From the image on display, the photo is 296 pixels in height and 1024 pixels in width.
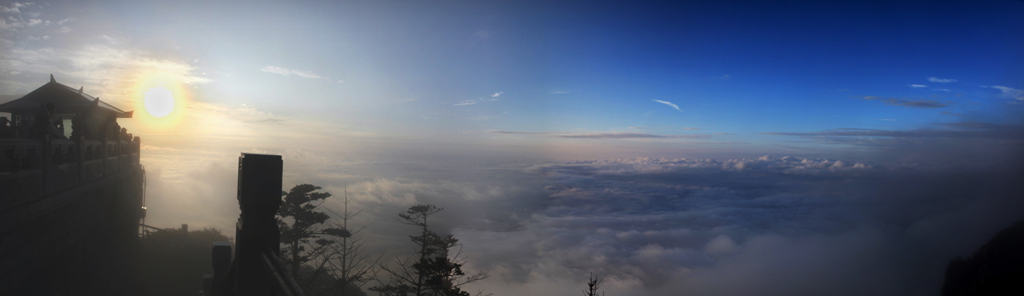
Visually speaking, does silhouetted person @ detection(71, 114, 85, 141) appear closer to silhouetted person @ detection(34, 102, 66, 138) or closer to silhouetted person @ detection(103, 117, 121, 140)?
silhouetted person @ detection(34, 102, 66, 138)

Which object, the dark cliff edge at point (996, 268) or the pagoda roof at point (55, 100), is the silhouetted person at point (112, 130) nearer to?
the pagoda roof at point (55, 100)

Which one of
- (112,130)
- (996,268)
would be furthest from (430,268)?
(996,268)

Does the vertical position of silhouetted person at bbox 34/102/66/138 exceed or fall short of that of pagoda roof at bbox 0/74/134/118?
it falls short

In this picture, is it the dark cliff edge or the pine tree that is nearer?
the pine tree

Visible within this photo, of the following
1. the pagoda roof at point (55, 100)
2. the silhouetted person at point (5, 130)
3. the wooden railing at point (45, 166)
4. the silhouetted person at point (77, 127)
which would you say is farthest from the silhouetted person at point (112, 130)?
the silhouetted person at point (77, 127)

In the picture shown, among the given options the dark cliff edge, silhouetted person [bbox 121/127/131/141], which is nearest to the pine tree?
silhouetted person [bbox 121/127/131/141]
